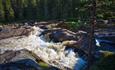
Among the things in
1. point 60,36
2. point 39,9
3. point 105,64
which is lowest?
point 39,9

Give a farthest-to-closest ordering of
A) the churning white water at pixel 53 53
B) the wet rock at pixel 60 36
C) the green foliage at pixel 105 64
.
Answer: the wet rock at pixel 60 36 < the churning white water at pixel 53 53 < the green foliage at pixel 105 64

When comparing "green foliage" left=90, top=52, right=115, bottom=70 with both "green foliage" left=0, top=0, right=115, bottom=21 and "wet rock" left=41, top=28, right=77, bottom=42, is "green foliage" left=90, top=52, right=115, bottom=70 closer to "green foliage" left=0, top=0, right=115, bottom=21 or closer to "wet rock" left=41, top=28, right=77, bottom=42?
"wet rock" left=41, top=28, right=77, bottom=42

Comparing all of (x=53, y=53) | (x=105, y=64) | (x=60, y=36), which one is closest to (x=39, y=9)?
(x=60, y=36)

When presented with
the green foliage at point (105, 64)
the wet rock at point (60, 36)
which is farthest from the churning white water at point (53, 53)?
the green foliage at point (105, 64)

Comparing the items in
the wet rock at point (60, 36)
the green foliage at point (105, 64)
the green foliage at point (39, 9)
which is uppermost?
the green foliage at point (105, 64)

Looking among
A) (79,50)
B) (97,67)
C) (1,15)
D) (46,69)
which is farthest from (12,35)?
(1,15)

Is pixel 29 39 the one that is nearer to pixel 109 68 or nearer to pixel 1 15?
pixel 109 68

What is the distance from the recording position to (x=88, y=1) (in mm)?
22078

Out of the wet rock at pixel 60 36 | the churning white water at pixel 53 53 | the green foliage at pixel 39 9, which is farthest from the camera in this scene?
the green foliage at pixel 39 9

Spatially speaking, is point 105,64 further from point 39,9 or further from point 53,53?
point 39,9

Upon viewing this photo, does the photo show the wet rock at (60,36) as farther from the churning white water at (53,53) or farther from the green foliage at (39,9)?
the green foliage at (39,9)

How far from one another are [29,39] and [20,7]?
59700 mm

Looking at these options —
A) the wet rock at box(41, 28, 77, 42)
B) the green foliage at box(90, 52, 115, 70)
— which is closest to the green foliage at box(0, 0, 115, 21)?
the wet rock at box(41, 28, 77, 42)

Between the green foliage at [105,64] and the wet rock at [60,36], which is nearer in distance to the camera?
the green foliage at [105,64]
